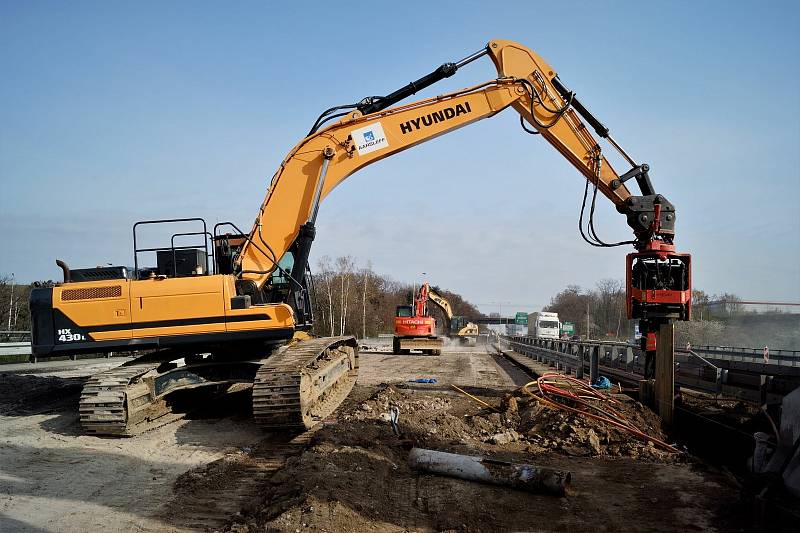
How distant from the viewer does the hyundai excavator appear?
842 cm

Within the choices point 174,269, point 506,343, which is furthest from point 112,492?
point 506,343

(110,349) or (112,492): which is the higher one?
(110,349)

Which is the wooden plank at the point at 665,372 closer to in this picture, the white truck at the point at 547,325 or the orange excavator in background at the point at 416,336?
the orange excavator in background at the point at 416,336

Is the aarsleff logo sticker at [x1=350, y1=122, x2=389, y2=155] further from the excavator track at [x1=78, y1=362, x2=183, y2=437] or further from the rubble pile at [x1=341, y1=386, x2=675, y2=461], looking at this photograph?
the excavator track at [x1=78, y1=362, x2=183, y2=437]

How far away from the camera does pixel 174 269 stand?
29.2 feet

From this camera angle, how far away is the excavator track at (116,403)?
788cm

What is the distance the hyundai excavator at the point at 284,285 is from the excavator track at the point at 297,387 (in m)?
0.02

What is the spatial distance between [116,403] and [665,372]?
782 centimetres

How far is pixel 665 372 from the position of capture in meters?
9.10

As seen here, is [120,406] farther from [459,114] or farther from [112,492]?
[459,114]

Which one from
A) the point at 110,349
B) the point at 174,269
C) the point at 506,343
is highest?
the point at 174,269

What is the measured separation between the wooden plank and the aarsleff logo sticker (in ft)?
17.9

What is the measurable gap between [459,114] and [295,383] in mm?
5755

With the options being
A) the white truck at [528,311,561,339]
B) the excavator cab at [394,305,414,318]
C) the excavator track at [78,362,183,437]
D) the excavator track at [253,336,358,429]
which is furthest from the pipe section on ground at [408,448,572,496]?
the white truck at [528,311,561,339]
